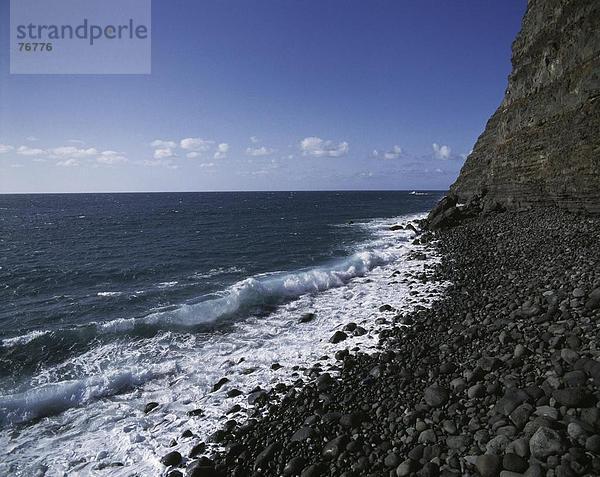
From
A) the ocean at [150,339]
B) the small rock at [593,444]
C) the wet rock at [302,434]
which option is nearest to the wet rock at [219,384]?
the ocean at [150,339]

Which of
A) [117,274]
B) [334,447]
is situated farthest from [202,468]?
[117,274]

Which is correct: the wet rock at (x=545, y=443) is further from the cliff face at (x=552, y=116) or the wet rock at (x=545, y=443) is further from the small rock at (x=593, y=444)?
the cliff face at (x=552, y=116)

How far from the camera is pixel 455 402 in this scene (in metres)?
6.35

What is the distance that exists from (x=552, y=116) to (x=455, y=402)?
25891mm

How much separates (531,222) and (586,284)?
14.8m

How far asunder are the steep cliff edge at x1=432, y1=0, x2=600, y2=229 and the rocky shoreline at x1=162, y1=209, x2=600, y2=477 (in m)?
11.5

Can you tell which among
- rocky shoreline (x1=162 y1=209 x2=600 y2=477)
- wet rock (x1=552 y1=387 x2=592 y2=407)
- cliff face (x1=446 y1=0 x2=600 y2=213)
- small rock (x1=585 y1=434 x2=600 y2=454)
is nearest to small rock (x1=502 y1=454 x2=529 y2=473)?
rocky shoreline (x1=162 y1=209 x2=600 y2=477)

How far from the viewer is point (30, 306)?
17.3 meters

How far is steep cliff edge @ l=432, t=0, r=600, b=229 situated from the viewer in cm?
1944

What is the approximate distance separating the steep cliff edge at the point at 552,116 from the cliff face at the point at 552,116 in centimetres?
6

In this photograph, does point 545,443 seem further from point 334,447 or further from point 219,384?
point 219,384

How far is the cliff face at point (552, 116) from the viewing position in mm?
19438

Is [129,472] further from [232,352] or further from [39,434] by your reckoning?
[232,352]

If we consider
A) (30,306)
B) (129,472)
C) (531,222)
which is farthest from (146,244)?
(531,222)
